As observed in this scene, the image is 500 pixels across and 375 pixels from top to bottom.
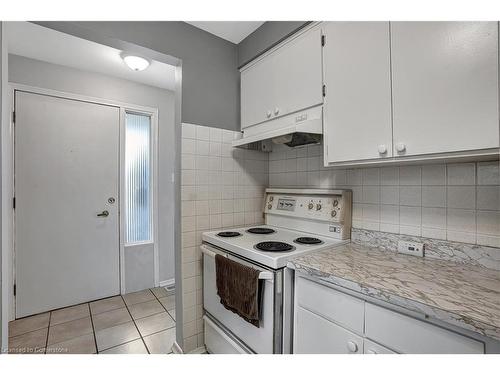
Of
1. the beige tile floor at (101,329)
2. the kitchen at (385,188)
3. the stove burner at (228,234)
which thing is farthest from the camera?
the beige tile floor at (101,329)

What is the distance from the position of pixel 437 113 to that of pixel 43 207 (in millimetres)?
2966

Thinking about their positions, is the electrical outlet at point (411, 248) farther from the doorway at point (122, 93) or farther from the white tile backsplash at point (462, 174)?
the doorway at point (122, 93)

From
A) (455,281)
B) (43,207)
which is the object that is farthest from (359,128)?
(43,207)

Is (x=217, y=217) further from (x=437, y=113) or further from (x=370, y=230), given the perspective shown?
(x=437, y=113)

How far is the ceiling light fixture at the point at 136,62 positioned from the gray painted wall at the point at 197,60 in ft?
1.88

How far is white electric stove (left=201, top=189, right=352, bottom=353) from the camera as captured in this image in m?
1.14

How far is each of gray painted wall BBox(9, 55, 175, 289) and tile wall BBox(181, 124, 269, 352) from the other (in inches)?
48.9

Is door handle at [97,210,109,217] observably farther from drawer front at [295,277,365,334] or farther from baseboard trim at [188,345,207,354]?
drawer front at [295,277,365,334]

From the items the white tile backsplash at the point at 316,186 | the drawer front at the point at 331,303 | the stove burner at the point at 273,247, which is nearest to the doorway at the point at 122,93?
the white tile backsplash at the point at 316,186

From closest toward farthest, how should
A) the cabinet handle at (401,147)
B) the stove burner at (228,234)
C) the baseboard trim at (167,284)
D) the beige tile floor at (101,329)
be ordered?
the cabinet handle at (401,147) < the stove burner at (228,234) < the beige tile floor at (101,329) < the baseboard trim at (167,284)

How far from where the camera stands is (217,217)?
1784 millimetres

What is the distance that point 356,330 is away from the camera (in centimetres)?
91

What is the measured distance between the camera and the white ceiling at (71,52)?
5.71 feet

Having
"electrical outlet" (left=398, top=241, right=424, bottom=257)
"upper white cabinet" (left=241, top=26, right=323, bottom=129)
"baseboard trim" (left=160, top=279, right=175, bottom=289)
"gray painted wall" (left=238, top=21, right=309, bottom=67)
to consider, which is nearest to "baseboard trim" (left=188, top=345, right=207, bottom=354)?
"baseboard trim" (left=160, top=279, right=175, bottom=289)
